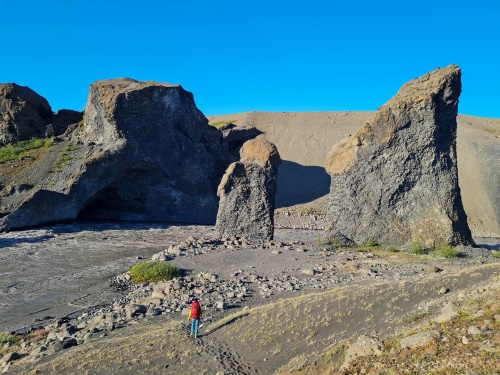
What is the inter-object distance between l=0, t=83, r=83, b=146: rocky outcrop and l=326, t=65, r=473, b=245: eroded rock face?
95.4 ft

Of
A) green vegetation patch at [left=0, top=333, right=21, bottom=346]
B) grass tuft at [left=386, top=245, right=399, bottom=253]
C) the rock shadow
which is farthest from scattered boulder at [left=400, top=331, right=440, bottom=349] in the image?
the rock shadow

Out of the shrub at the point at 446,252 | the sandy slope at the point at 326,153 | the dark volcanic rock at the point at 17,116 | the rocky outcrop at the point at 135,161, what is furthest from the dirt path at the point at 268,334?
the dark volcanic rock at the point at 17,116

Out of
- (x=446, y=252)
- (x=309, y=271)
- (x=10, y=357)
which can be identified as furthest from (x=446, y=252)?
(x=10, y=357)

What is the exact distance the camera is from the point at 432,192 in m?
19.7

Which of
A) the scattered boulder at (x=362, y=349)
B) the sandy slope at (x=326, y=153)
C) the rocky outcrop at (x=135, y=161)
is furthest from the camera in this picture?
the sandy slope at (x=326, y=153)

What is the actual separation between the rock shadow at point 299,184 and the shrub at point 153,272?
89.9 ft

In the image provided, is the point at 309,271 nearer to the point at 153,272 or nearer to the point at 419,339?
the point at 153,272

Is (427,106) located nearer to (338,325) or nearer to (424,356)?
(338,325)

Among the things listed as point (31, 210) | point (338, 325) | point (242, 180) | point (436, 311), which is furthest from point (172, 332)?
point (31, 210)

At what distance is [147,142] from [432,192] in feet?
77.0

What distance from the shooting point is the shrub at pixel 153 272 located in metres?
16.5

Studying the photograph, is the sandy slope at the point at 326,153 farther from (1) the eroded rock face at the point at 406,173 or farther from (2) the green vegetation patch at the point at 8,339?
(2) the green vegetation patch at the point at 8,339

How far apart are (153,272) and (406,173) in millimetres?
10546

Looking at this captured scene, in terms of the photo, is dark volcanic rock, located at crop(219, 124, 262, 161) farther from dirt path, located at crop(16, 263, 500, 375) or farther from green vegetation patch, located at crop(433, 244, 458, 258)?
dirt path, located at crop(16, 263, 500, 375)
